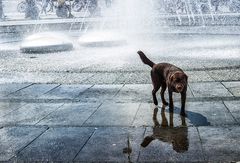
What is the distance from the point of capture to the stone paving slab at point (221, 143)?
427cm

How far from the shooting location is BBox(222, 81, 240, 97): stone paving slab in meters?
7.08

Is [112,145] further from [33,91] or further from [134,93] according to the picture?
[33,91]

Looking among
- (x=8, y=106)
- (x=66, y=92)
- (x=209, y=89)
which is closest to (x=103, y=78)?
(x=66, y=92)

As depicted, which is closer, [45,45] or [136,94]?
[136,94]

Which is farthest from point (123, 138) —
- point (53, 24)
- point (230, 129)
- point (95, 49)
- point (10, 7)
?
point (10, 7)

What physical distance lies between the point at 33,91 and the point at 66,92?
715mm

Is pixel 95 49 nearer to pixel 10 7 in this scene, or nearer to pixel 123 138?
pixel 123 138

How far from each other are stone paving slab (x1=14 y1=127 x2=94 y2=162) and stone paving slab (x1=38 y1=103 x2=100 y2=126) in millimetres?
290

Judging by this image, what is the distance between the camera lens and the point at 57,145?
4828 mm

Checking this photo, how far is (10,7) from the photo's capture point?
52438 millimetres

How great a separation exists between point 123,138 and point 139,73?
4741 millimetres

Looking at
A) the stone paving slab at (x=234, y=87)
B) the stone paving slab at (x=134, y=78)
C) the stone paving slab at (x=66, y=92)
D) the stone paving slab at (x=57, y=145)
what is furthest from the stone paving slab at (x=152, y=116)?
the stone paving slab at (x=134, y=78)

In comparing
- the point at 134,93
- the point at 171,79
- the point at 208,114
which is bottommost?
the point at 134,93

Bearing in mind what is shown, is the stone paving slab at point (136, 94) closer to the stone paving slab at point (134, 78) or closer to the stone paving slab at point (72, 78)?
the stone paving slab at point (134, 78)
